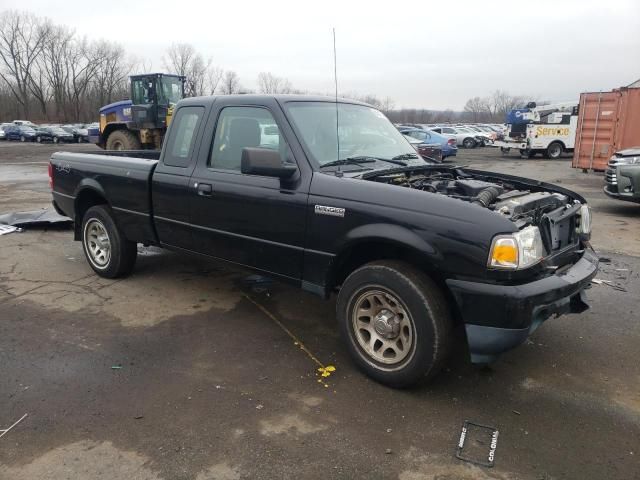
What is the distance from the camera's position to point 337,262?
12.0 ft

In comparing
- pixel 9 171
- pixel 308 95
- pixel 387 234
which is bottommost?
pixel 9 171

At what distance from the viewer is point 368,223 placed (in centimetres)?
337

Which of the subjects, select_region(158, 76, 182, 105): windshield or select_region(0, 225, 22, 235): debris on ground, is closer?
select_region(0, 225, 22, 235): debris on ground

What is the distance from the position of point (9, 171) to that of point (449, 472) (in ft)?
66.5

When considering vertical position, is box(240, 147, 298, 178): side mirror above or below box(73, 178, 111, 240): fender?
above

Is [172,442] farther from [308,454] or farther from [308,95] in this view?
[308,95]

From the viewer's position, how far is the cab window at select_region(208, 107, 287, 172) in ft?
13.3

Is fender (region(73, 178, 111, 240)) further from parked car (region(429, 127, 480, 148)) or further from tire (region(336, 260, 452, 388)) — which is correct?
parked car (region(429, 127, 480, 148))

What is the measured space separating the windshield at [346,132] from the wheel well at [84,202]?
9.25 ft

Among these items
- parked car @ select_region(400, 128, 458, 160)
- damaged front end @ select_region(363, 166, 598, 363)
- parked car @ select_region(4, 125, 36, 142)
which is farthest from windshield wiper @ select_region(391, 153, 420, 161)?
parked car @ select_region(4, 125, 36, 142)

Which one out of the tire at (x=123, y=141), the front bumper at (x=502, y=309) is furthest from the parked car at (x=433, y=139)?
the front bumper at (x=502, y=309)

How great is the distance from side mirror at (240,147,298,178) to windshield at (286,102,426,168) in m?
0.32

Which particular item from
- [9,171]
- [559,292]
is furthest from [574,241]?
[9,171]

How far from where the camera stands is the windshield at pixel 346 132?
3.95 metres
